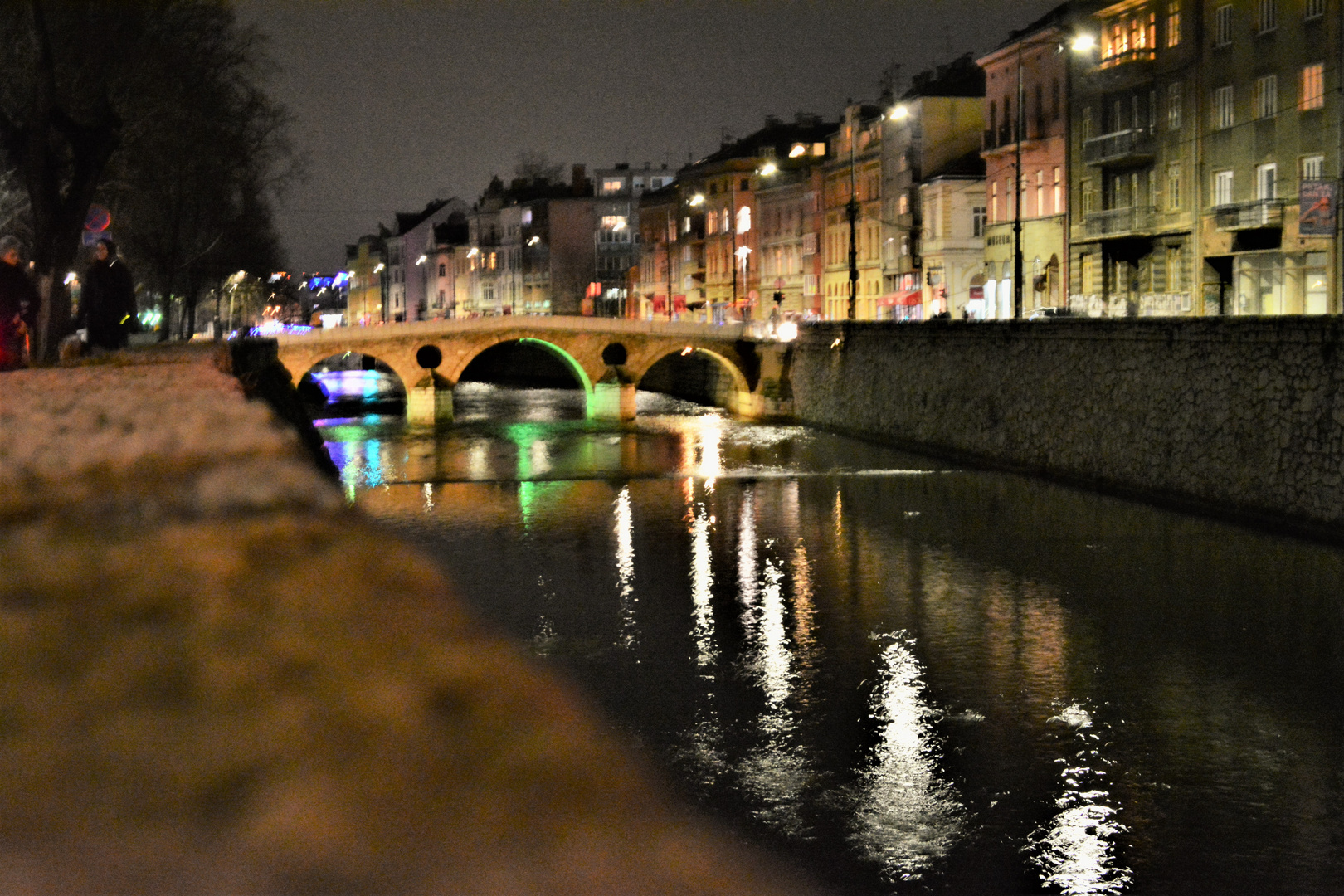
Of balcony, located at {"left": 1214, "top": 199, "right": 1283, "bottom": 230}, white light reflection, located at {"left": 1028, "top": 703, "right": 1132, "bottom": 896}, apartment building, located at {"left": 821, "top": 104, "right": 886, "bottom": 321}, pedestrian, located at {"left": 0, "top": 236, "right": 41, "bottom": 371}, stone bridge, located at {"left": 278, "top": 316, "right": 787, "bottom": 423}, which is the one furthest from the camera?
apartment building, located at {"left": 821, "top": 104, "right": 886, "bottom": 321}

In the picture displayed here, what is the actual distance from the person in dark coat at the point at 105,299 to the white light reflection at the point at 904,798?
39.8ft

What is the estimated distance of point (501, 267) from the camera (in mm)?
122438

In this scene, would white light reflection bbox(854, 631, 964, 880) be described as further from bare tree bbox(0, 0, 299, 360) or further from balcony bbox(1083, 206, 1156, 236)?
balcony bbox(1083, 206, 1156, 236)

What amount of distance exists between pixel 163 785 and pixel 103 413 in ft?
9.05

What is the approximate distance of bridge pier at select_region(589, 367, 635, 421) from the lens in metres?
63.8

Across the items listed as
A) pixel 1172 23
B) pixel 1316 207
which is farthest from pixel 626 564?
pixel 1172 23

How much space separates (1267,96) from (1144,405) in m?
12.5

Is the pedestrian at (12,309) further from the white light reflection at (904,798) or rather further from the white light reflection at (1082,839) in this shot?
the white light reflection at (1082,839)

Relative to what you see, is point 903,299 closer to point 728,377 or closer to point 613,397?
point 728,377

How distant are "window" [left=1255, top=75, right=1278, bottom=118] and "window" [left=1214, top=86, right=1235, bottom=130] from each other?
116 centimetres

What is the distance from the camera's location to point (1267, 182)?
1558 inches

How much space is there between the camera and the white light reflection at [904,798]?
1263 centimetres

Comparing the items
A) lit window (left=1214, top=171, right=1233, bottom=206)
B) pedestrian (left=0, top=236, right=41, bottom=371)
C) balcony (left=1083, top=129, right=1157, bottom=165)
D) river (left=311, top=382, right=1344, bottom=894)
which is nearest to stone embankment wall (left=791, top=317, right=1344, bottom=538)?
river (left=311, top=382, right=1344, bottom=894)

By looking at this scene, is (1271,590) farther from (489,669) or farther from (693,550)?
(489,669)
